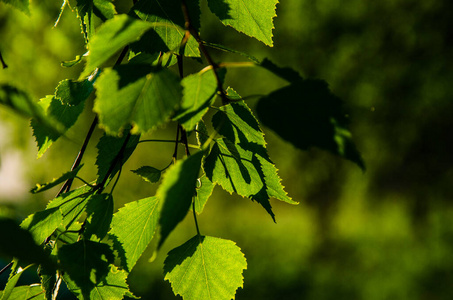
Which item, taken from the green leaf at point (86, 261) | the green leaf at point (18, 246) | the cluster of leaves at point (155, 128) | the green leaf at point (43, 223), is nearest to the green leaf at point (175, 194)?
the cluster of leaves at point (155, 128)

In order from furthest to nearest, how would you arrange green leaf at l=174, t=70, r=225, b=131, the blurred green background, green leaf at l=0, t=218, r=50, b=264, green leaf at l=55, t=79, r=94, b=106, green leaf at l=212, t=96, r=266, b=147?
1. the blurred green background
2. green leaf at l=55, t=79, r=94, b=106
3. green leaf at l=212, t=96, r=266, b=147
4. green leaf at l=174, t=70, r=225, b=131
5. green leaf at l=0, t=218, r=50, b=264

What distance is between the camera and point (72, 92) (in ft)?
2.30

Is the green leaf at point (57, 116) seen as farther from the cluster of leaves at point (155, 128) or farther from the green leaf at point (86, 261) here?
the green leaf at point (86, 261)

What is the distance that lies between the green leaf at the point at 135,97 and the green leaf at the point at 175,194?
0.07m

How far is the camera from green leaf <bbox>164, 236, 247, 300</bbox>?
0.70m

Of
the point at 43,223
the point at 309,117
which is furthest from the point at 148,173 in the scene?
the point at 309,117

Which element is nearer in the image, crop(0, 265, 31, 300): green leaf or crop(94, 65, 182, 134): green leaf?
crop(94, 65, 182, 134): green leaf

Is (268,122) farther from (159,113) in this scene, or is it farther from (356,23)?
(356,23)

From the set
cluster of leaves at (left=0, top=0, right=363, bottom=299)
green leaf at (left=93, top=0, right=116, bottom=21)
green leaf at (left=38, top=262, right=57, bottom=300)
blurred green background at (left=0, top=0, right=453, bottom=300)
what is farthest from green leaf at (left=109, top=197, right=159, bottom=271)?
blurred green background at (left=0, top=0, right=453, bottom=300)

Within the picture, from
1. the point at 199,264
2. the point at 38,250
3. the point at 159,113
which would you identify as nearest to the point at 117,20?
the point at 159,113

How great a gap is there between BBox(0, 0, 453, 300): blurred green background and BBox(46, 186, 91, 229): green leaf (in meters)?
5.44

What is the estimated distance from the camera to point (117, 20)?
43 centimetres

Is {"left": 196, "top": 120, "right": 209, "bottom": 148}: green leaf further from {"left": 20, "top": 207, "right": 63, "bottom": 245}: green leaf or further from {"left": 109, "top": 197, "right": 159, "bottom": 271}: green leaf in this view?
{"left": 20, "top": 207, "right": 63, "bottom": 245}: green leaf

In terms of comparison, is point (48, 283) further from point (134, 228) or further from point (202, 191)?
point (202, 191)
